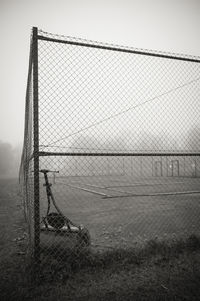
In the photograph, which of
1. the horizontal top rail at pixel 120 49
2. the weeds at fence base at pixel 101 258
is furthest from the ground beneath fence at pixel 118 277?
Answer: the horizontal top rail at pixel 120 49

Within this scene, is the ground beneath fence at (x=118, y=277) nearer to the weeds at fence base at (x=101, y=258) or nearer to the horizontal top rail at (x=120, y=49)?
the weeds at fence base at (x=101, y=258)

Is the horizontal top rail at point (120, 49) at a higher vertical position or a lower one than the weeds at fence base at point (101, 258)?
higher

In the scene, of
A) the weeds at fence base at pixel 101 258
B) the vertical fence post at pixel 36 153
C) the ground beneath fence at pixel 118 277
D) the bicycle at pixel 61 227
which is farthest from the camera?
the bicycle at pixel 61 227

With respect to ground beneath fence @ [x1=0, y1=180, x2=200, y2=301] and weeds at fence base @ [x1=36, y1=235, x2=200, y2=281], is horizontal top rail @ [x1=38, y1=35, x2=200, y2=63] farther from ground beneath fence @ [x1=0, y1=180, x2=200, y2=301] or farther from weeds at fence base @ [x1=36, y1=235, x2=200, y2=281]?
ground beneath fence @ [x1=0, y1=180, x2=200, y2=301]

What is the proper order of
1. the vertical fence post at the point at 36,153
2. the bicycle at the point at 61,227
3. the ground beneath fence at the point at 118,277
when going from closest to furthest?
1. the ground beneath fence at the point at 118,277
2. the vertical fence post at the point at 36,153
3. the bicycle at the point at 61,227

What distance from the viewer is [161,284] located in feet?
9.55

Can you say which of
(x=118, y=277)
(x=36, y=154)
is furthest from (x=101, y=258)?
(x=36, y=154)

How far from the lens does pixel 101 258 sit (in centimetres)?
358

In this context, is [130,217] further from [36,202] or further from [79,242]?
[36,202]

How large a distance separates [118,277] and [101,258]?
20.1 inches

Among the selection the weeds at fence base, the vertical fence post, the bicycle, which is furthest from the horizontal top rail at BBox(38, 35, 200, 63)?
the weeds at fence base

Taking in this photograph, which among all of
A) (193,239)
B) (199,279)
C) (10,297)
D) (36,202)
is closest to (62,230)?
(36,202)

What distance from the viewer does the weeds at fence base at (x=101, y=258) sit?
124 inches

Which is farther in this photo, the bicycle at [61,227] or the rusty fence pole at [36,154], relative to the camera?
the bicycle at [61,227]
